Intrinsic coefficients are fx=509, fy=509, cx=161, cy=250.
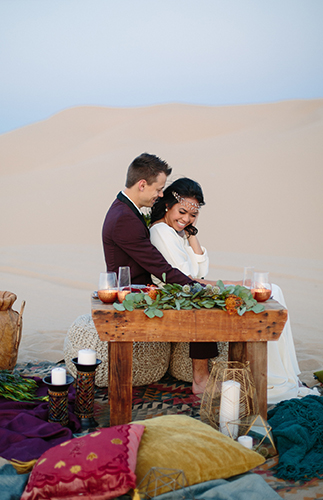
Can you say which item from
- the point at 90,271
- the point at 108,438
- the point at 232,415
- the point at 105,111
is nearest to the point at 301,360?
the point at 232,415

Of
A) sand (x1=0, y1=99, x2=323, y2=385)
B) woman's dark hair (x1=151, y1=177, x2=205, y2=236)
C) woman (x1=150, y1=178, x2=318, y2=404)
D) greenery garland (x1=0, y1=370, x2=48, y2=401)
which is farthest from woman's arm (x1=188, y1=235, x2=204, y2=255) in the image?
greenery garland (x1=0, y1=370, x2=48, y2=401)

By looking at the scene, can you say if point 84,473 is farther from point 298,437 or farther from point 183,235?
point 183,235

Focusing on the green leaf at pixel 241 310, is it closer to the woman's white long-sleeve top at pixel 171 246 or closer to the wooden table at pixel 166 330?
the wooden table at pixel 166 330

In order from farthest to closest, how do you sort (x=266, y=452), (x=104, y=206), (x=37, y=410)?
(x=104, y=206), (x=37, y=410), (x=266, y=452)

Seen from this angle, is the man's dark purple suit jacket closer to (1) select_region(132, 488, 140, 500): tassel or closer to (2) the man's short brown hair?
(2) the man's short brown hair

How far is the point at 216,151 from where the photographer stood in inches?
955

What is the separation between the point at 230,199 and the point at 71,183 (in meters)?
8.68

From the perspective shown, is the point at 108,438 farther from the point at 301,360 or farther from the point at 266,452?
the point at 301,360

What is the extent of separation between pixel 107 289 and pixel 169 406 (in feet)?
3.62

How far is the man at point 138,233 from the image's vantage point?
360 cm

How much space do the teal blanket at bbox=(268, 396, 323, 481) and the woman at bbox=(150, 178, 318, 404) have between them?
1.70ft

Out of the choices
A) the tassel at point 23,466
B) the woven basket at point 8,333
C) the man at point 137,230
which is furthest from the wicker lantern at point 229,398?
the woven basket at point 8,333

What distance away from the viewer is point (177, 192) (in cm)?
414

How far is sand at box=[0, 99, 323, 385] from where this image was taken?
845cm
